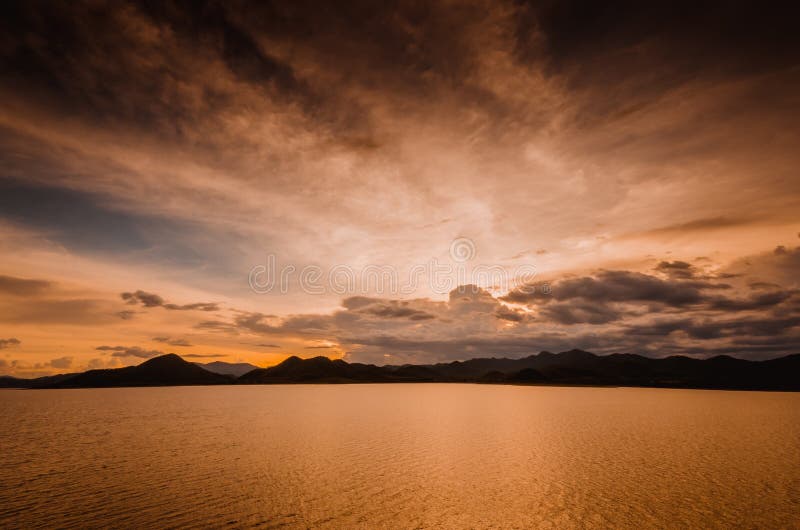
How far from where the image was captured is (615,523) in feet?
66.9

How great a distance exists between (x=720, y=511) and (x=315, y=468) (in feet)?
86.0

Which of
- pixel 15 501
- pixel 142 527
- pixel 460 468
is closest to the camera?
pixel 142 527

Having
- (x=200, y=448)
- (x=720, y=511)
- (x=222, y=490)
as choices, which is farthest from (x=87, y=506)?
(x=720, y=511)

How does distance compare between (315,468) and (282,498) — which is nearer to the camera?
(282,498)

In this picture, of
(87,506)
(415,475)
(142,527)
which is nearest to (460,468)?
(415,475)

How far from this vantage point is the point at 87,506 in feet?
72.7

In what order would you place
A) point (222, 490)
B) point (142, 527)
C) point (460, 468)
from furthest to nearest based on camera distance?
point (460, 468)
point (222, 490)
point (142, 527)

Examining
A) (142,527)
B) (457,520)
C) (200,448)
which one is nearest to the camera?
(142,527)

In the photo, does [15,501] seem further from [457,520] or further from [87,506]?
[457,520]

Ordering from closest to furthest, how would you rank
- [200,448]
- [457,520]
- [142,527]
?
[142,527] → [457,520] → [200,448]

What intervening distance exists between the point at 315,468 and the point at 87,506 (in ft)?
48.4

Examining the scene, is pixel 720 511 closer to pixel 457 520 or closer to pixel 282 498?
pixel 457 520

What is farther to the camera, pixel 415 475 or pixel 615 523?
pixel 415 475

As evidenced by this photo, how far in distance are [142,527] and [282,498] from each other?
7.35 m
